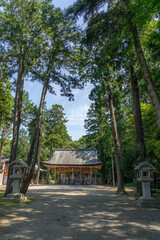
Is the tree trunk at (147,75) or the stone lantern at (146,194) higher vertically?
the tree trunk at (147,75)

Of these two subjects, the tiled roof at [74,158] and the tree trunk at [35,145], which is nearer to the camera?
the tree trunk at [35,145]

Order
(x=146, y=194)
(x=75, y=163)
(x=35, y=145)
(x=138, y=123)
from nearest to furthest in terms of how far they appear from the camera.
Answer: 1. (x=146, y=194)
2. (x=35, y=145)
3. (x=138, y=123)
4. (x=75, y=163)

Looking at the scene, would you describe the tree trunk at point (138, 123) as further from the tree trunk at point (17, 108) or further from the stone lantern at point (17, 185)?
the tree trunk at point (17, 108)

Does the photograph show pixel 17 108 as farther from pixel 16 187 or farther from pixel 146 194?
pixel 146 194

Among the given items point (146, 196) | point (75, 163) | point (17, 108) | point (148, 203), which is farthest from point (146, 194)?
point (75, 163)

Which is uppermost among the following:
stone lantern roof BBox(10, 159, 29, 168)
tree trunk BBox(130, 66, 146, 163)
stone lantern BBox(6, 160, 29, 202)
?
tree trunk BBox(130, 66, 146, 163)

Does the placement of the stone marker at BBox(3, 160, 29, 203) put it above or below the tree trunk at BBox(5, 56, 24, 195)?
below

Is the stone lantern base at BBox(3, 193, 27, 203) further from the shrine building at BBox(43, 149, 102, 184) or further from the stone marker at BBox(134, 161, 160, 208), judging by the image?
the shrine building at BBox(43, 149, 102, 184)

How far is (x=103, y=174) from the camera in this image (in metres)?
26.6

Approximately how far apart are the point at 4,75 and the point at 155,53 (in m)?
9.07

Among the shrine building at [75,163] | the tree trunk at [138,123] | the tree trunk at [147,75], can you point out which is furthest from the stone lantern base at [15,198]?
the shrine building at [75,163]

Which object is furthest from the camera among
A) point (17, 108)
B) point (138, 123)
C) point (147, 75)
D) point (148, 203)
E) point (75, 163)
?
point (75, 163)

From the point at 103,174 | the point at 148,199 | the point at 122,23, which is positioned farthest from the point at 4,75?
the point at 103,174

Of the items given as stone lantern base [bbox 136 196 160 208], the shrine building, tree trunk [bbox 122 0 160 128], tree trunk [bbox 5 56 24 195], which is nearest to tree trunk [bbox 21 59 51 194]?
tree trunk [bbox 5 56 24 195]
